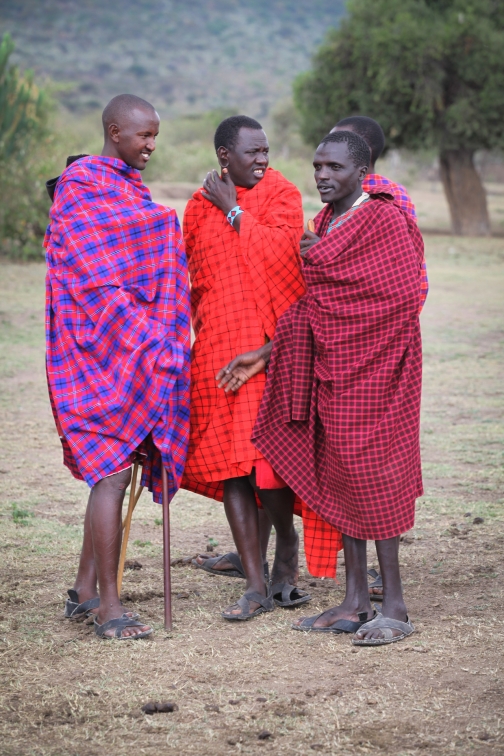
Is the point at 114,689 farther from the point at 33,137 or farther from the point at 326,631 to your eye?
the point at 33,137

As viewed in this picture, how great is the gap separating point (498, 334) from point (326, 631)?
24.4 feet

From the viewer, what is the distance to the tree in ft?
62.0

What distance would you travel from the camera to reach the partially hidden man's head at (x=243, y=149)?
11.8ft

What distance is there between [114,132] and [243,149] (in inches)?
20.2

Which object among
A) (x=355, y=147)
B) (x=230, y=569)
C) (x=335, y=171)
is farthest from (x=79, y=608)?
(x=355, y=147)

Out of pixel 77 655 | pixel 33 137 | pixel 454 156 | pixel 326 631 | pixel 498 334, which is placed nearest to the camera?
pixel 77 655

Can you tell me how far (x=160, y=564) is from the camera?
4.26 meters

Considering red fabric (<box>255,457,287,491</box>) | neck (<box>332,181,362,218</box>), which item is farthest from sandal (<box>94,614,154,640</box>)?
neck (<box>332,181,362,218</box>)

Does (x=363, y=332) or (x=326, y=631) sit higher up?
(x=363, y=332)

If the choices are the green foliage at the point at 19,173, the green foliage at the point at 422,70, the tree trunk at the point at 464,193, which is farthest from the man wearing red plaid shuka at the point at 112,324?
the tree trunk at the point at 464,193

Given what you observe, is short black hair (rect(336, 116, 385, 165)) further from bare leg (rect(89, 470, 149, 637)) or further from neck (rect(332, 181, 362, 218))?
bare leg (rect(89, 470, 149, 637))

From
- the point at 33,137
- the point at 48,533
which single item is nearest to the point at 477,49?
the point at 33,137

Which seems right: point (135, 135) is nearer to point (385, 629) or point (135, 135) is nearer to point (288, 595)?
point (288, 595)

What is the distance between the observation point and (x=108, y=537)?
10.9ft
